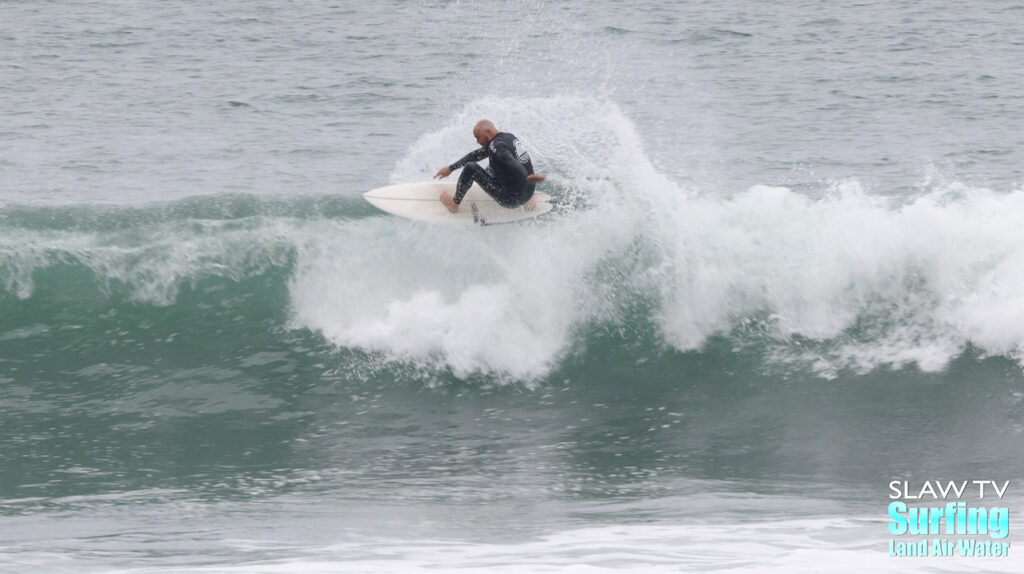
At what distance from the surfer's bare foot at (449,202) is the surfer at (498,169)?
0.09m

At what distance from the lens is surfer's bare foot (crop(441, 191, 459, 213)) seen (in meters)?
12.6

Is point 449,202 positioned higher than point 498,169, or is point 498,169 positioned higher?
point 498,169

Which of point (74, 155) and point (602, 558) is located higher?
point (74, 155)

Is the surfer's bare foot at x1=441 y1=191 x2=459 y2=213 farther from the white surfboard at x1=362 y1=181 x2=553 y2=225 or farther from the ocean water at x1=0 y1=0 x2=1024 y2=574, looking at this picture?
the ocean water at x1=0 y1=0 x2=1024 y2=574

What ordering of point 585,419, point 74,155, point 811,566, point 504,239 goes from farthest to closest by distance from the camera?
point 74,155
point 504,239
point 585,419
point 811,566

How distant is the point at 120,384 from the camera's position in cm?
1222

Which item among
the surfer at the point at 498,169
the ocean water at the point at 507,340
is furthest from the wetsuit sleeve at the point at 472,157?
the ocean water at the point at 507,340

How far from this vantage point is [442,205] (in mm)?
12828

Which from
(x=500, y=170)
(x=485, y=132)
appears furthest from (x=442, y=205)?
(x=485, y=132)

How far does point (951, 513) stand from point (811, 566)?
6.17 feet

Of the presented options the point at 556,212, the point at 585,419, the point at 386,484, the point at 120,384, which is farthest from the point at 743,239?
the point at 120,384

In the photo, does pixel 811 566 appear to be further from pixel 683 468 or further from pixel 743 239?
pixel 743 239

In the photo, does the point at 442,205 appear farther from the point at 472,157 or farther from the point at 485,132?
the point at 485,132

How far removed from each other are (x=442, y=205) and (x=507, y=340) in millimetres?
1545
